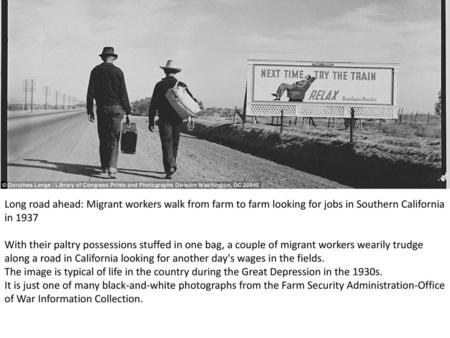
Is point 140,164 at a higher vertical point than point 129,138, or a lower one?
lower

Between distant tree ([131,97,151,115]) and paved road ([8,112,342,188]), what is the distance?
3.3 inches

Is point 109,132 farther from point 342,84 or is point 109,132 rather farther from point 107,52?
point 342,84

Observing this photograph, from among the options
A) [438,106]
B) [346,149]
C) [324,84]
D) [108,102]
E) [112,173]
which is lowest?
[112,173]

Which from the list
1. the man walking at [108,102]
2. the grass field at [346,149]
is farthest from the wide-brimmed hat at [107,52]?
the grass field at [346,149]

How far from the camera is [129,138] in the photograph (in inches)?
190

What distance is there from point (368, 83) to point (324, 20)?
77 cm

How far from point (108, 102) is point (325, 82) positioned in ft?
7.12

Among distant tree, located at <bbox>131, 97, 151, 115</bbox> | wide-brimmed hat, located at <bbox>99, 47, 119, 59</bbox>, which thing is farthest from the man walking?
distant tree, located at <bbox>131, 97, 151, 115</bbox>

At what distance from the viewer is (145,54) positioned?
4684 millimetres

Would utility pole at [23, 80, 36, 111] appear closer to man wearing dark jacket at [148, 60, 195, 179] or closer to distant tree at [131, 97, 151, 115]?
distant tree at [131, 97, 151, 115]

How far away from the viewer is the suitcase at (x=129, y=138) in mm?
4817

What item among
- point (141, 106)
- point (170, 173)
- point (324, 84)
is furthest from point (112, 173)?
point (324, 84)

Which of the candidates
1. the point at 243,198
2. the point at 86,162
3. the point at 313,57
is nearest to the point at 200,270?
the point at 243,198

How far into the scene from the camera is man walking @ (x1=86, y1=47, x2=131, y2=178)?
4523 millimetres
